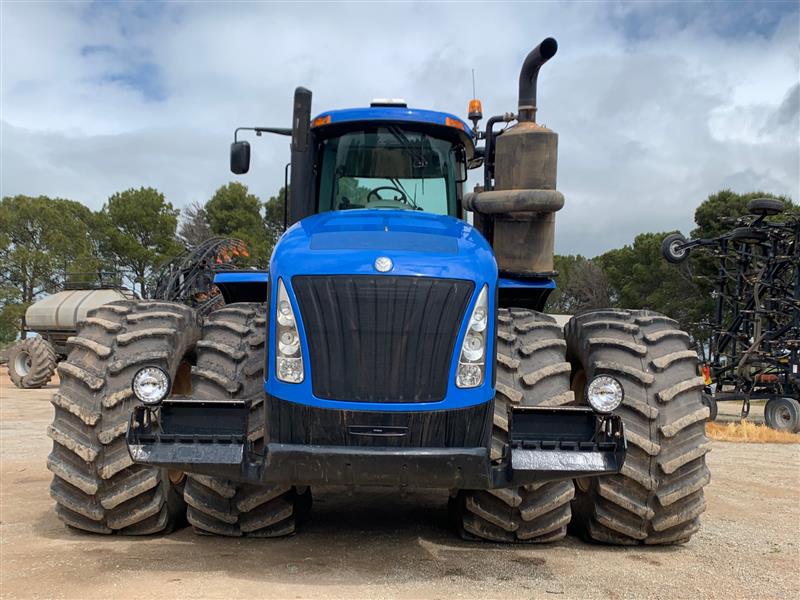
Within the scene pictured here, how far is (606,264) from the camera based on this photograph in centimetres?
4544

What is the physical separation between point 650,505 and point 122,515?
3506 mm

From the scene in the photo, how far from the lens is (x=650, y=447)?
495 cm

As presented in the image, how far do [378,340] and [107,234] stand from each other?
127 feet

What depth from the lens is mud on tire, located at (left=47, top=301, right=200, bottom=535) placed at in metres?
4.99

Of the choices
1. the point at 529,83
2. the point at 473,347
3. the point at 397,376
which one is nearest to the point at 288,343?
the point at 397,376

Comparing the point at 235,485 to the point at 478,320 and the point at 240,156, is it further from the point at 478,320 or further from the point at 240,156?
the point at 240,156

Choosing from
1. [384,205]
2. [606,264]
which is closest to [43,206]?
[606,264]

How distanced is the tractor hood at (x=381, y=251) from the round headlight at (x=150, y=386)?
0.89m

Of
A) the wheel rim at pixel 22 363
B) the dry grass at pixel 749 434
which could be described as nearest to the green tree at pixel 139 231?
the wheel rim at pixel 22 363

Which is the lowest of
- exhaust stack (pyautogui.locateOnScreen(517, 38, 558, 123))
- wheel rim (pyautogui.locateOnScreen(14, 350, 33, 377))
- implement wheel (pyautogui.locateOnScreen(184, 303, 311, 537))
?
wheel rim (pyautogui.locateOnScreen(14, 350, 33, 377))

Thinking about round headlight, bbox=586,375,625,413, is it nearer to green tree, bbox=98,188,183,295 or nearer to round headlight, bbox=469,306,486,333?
round headlight, bbox=469,306,486,333

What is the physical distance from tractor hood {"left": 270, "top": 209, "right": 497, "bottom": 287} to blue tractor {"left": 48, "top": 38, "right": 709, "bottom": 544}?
1 centimetres

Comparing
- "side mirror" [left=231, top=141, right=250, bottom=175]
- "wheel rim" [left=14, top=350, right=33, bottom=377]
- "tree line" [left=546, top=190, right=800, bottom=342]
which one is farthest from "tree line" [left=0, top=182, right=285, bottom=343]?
"side mirror" [left=231, top=141, right=250, bottom=175]

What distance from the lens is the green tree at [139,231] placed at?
39.5 m
